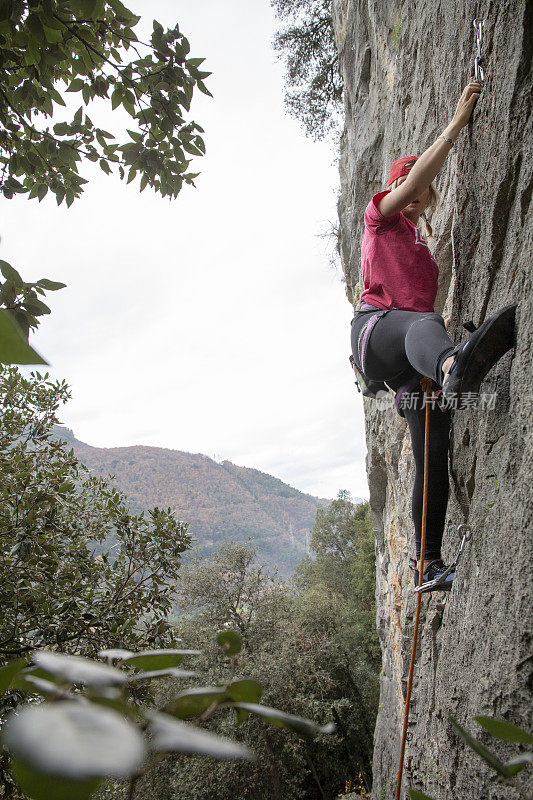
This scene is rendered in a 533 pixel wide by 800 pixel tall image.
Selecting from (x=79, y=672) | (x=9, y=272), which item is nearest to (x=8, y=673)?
(x=79, y=672)

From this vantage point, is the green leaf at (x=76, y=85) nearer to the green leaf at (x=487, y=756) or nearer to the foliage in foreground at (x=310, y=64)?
the green leaf at (x=487, y=756)

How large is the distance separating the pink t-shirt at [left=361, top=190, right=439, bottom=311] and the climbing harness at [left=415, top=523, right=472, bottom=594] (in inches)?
40.9

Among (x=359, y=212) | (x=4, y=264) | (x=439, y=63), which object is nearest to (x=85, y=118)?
(x=4, y=264)

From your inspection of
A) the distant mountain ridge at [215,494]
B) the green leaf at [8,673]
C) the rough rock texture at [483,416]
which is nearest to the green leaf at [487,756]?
the green leaf at [8,673]

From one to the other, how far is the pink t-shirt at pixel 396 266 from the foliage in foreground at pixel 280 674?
960cm

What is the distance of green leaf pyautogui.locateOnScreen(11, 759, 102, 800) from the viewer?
271 millimetres

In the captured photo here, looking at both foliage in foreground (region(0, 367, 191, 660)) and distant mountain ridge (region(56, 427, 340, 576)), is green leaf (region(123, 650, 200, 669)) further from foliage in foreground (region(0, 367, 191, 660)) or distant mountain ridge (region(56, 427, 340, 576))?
distant mountain ridge (region(56, 427, 340, 576))

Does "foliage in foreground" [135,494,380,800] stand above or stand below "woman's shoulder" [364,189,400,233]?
below

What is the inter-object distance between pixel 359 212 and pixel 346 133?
251cm

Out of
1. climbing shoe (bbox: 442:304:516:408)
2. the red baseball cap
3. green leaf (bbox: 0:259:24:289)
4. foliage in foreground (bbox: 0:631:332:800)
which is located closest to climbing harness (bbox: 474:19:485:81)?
the red baseball cap

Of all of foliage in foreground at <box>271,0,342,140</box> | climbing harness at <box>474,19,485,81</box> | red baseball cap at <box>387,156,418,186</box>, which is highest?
foliage in foreground at <box>271,0,342,140</box>

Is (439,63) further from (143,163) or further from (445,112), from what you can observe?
(143,163)

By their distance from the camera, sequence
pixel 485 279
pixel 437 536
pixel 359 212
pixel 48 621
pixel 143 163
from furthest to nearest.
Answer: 1. pixel 359 212
2. pixel 48 621
3. pixel 143 163
4. pixel 437 536
5. pixel 485 279

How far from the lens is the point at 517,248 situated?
158 centimetres
